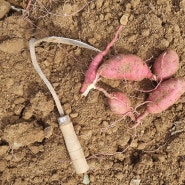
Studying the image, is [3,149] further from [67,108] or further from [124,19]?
[124,19]

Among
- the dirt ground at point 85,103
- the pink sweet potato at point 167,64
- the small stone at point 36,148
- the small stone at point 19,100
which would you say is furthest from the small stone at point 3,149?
the pink sweet potato at point 167,64

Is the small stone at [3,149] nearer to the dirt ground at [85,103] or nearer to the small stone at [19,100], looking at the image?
the dirt ground at [85,103]

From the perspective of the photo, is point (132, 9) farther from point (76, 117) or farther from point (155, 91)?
point (76, 117)

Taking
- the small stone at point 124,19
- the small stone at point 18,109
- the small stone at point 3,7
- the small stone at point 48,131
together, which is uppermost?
the small stone at point 3,7

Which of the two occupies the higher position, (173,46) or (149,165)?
(173,46)

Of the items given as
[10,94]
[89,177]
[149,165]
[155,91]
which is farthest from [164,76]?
[10,94]

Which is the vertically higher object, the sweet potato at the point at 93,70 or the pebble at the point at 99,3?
the pebble at the point at 99,3

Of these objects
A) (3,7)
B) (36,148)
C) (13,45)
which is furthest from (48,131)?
(3,7)

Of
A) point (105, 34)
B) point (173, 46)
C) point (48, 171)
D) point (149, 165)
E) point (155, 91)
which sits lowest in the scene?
point (149, 165)
